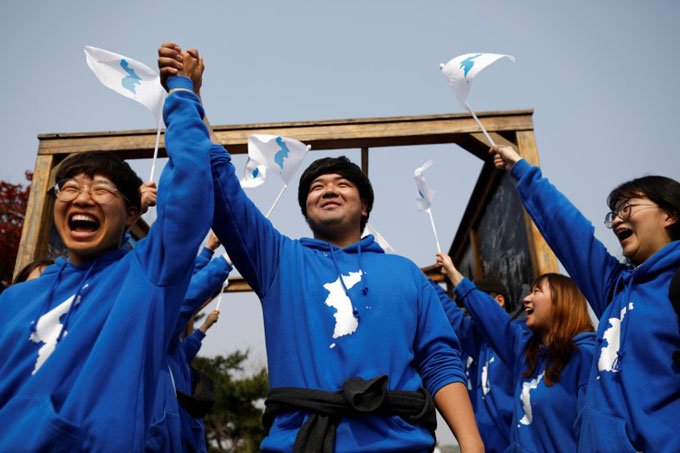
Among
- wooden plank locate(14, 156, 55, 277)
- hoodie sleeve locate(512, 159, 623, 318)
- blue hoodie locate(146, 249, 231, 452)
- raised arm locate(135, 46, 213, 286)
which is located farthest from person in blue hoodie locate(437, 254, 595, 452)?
wooden plank locate(14, 156, 55, 277)

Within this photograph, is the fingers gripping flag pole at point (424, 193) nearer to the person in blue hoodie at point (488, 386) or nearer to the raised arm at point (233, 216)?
the person in blue hoodie at point (488, 386)

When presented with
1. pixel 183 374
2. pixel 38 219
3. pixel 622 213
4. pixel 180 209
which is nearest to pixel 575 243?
pixel 622 213

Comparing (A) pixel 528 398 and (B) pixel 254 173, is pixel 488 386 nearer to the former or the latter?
(A) pixel 528 398

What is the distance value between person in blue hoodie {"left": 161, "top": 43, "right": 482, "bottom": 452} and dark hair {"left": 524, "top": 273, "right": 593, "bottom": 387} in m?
1.54

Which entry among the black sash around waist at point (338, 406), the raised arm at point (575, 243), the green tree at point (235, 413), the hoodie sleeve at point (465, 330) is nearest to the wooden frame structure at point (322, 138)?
the hoodie sleeve at point (465, 330)

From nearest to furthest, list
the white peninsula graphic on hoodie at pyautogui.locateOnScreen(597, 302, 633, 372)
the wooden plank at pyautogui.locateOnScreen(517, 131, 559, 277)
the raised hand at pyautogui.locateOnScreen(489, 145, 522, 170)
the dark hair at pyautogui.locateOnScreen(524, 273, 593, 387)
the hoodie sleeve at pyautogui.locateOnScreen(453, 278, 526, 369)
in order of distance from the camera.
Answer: the white peninsula graphic on hoodie at pyautogui.locateOnScreen(597, 302, 633, 372)
the raised hand at pyautogui.locateOnScreen(489, 145, 522, 170)
the dark hair at pyautogui.locateOnScreen(524, 273, 593, 387)
the hoodie sleeve at pyautogui.locateOnScreen(453, 278, 526, 369)
the wooden plank at pyautogui.locateOnScreen(517, 131, 559, 277)

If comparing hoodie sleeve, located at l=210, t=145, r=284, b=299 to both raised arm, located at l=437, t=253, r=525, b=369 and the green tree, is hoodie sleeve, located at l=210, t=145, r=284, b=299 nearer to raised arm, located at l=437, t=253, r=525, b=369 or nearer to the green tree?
raised arm, located at l=437, t=253, r=525, b=369

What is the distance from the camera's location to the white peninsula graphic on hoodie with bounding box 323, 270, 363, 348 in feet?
6.65

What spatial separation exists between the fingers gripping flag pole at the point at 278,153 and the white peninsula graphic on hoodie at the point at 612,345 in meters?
3.18

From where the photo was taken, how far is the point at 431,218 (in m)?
5.47

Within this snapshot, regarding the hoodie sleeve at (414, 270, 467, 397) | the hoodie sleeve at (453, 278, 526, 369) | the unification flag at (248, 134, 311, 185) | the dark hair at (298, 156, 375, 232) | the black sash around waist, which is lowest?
the black sash around waist

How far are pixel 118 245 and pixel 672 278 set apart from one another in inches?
84.1

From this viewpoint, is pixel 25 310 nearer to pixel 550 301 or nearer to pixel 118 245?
pixel 118 245

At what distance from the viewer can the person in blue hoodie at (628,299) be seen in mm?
2115
